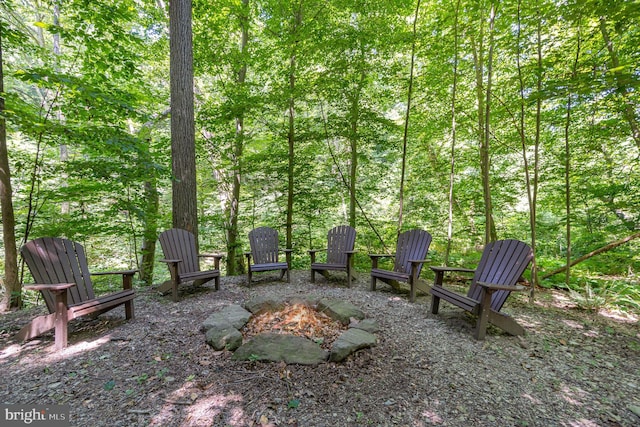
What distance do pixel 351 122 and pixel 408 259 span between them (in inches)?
111

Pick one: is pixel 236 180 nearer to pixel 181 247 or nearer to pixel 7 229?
pixel 181 247

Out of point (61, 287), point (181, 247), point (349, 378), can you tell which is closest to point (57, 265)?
point (61, 287)

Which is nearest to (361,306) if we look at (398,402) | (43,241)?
(398,402)

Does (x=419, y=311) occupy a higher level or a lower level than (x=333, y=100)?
lower


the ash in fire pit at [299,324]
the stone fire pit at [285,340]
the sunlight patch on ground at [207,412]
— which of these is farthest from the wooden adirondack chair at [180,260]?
the sunlight patch on ground at [207,412]

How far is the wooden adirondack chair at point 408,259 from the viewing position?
363cm

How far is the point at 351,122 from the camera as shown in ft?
16.8

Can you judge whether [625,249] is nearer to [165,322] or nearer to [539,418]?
[539,418]

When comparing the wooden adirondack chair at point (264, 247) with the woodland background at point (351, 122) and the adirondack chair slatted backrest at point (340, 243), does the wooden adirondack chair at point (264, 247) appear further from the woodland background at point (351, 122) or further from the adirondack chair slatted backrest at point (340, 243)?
the woodland background at point (351, 122)

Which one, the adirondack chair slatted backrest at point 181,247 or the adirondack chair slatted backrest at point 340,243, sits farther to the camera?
the adirondack chair slatted backrest at point 340,243

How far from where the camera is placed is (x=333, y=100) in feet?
17.0

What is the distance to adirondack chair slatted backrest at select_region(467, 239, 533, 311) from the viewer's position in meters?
2.70

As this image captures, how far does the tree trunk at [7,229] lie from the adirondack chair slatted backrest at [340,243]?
4219 mm

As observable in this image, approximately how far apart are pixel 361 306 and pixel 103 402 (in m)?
2.51
